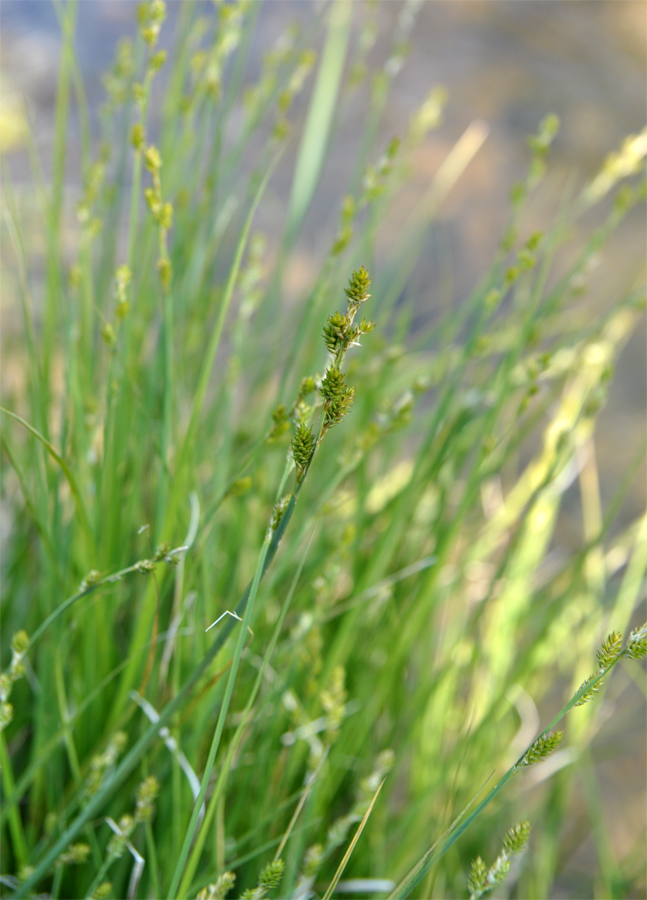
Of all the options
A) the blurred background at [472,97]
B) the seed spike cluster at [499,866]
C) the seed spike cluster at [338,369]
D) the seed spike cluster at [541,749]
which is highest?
the blurred background at [472,97]

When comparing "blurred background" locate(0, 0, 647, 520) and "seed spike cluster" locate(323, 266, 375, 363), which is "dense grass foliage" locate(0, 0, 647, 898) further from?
"blurred background" locate(0, 0, 647, 520)

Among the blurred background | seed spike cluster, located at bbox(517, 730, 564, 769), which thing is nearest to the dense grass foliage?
seed spike cluster, located at bbox(517, 730, 564, 769)

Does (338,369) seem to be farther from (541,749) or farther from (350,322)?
(541,749)

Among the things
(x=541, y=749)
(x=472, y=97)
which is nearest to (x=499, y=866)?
(x=541, y=749)

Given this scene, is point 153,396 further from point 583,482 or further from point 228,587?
point 583,482

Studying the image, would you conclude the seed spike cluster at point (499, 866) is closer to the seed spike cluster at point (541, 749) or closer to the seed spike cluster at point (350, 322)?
the seed spike cluster at point (541, 749)

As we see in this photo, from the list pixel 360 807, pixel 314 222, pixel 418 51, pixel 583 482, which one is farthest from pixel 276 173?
pixel 360 807

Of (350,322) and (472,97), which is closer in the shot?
(350,322)

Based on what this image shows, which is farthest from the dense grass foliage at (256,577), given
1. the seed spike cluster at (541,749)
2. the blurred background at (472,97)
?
the blurred background at (472,97)
